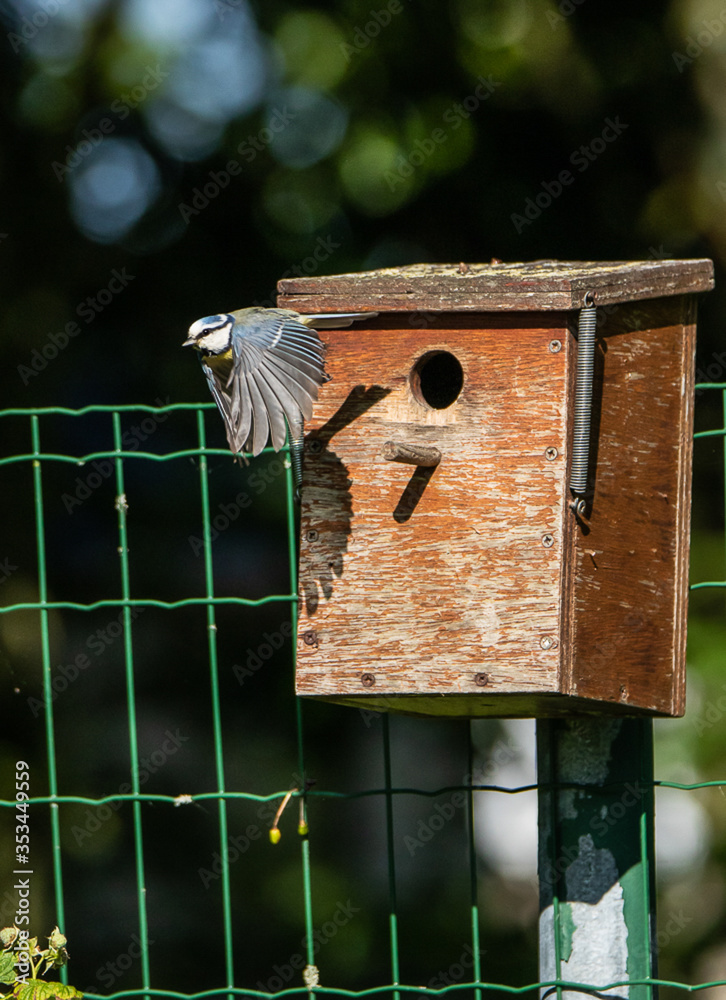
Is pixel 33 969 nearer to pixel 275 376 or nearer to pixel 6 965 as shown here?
pixel 6 965

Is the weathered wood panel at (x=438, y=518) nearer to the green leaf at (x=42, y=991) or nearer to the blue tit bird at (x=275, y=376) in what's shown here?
the blue tit bird at (x=275, y=376)

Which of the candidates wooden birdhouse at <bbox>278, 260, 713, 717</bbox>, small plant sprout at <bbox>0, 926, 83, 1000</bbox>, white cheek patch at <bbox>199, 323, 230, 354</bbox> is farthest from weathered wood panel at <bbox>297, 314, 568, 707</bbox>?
small plant sprout at <bbox>0, 926, 83, 1000</bbox>

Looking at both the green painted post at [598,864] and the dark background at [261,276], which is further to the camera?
the dark background at [261,276]

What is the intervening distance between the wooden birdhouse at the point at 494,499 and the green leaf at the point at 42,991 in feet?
2.67

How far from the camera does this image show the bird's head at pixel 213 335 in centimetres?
293

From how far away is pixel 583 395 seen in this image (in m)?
2.56

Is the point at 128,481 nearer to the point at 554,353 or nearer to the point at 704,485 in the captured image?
the point at 704,485

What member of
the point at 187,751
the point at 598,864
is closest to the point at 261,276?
the point at 187,751

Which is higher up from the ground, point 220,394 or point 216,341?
point 216,341

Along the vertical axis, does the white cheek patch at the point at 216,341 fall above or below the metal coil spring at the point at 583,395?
above

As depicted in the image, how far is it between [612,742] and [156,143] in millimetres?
3558

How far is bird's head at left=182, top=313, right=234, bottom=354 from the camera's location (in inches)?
115

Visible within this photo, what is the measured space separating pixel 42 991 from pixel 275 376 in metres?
1.36

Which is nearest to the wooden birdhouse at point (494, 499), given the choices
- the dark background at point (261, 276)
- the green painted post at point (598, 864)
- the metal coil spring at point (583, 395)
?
the metal coil spring at point (583, 395)
